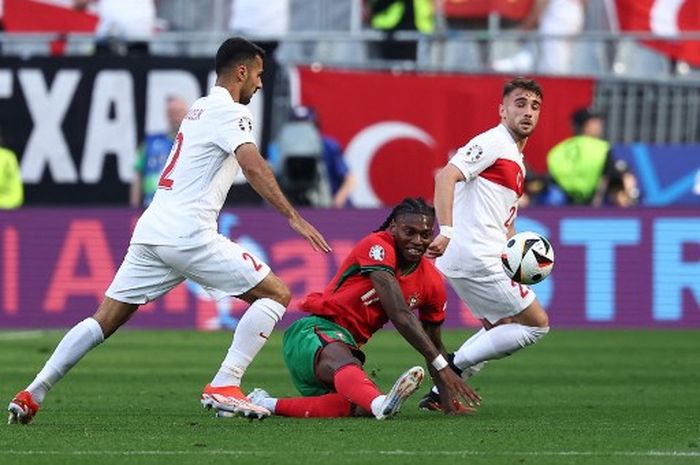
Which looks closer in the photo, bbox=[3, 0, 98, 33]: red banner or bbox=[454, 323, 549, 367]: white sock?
bbox=[454, 323, 549, 367]: white sock

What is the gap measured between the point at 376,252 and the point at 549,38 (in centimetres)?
1235

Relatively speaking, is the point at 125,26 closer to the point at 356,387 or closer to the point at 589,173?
the point at 589,173

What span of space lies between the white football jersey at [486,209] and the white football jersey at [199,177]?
5.85 feet

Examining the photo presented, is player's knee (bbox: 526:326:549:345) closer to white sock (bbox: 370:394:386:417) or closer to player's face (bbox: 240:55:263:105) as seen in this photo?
white sock (bbox: 370:394:386:417)

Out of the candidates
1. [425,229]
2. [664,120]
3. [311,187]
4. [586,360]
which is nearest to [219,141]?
[425,229]

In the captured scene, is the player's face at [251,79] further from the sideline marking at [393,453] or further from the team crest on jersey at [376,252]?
the sideline marking at [393,453]

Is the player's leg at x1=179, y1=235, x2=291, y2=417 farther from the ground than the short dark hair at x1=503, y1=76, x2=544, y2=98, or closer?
closer

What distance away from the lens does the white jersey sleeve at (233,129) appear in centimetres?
1088

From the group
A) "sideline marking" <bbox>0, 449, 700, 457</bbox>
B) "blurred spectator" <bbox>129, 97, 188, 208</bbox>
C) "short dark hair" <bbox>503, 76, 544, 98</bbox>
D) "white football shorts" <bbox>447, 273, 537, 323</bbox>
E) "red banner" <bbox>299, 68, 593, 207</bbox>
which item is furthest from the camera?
"red banner" <bbox>299, 68, 593, 207</bbox>

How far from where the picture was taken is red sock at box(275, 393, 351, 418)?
442 inches

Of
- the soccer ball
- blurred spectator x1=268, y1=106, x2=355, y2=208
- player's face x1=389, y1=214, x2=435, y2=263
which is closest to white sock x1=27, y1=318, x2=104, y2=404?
player's face x1=389, y1=214, x2=435, y2=263

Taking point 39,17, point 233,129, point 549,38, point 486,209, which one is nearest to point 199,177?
point 233,129

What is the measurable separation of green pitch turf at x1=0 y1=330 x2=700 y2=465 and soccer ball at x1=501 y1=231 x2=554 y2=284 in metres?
0.86

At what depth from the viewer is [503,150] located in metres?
12.2
